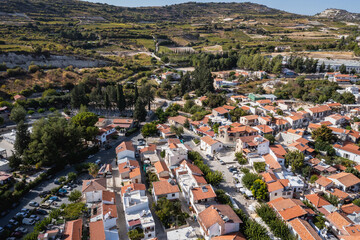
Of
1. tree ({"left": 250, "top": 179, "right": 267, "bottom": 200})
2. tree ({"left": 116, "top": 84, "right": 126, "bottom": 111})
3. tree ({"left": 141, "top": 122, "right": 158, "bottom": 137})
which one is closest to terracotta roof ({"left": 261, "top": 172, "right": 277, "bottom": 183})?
tree ({"left": 250, "top": 179, "right": 267, "bottom": 200})

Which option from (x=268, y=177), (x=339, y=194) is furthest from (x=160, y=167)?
(x=339, y=194)

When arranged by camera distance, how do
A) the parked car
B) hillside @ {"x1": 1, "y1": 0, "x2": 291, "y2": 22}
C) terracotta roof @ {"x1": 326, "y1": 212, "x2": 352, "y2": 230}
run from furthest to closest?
A: hillside @ {"x1": 1, "y1": 0, "x2": 291, "y2": 22} < the parked car < terracotta roof @ {"x1": 326, "y1": 212, "x2": 352, "y2": 230}

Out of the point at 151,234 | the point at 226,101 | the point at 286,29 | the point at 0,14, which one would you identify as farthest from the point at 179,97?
the point at 286,29

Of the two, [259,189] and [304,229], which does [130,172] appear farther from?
[304,229]

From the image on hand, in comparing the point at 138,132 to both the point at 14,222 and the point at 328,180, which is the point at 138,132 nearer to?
the point at 14,222

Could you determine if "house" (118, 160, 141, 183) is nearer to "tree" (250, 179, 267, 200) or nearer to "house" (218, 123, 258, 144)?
"tree" (250, 179, 267, 200)

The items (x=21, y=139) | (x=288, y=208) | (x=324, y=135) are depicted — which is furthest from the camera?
(x=324, y=135)

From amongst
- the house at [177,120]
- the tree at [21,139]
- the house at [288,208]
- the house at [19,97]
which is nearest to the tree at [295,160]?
the house at [288,208]

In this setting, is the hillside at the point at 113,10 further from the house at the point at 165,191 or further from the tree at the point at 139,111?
the house at the point at 165,191
